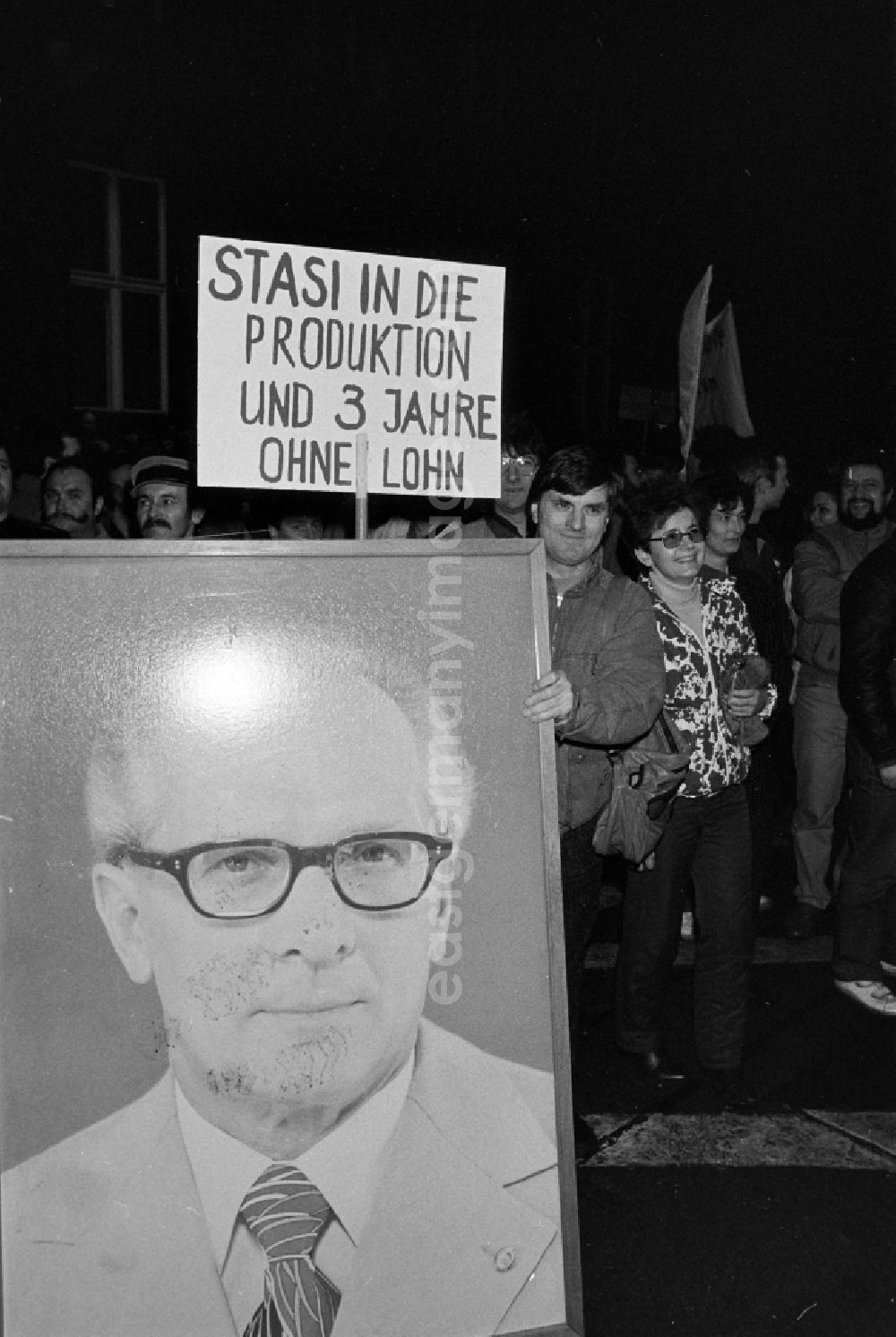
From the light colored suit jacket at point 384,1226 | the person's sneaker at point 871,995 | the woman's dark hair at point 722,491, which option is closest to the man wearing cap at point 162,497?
the woman's dark hair at point 722,491

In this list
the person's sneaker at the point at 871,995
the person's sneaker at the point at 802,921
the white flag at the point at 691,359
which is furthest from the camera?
the white flag at the point at 691,359

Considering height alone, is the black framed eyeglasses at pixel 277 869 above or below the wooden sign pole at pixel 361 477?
below

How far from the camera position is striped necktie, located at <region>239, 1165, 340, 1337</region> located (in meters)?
2.34

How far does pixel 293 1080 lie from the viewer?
2408 mm

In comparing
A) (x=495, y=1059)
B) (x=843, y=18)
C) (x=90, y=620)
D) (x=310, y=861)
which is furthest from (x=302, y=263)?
(x=843, y=18)

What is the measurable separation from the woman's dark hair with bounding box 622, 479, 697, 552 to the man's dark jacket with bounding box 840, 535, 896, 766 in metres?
0.99

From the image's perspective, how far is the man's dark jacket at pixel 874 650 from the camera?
4738 mm

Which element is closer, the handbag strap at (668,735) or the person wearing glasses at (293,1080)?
the person wearing glasses at (293,1080)

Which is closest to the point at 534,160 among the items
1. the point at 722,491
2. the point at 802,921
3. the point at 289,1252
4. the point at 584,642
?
the point at 722,491

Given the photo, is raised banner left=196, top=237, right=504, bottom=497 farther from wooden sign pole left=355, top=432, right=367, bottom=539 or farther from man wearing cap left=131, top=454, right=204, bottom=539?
man wearing cap left=131, top=454, right=204, bottom=539

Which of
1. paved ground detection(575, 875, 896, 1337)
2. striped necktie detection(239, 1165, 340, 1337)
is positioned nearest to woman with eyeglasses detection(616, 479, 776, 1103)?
paved ground detection(575, 875, 896, 1337)

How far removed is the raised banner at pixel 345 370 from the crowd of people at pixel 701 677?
0.59m

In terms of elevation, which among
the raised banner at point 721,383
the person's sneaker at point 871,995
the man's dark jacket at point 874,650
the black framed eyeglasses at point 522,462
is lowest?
the person's sneaker at point 871,995

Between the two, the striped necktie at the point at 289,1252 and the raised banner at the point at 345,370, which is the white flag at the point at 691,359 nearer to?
the raised banner at the point at 345,370
